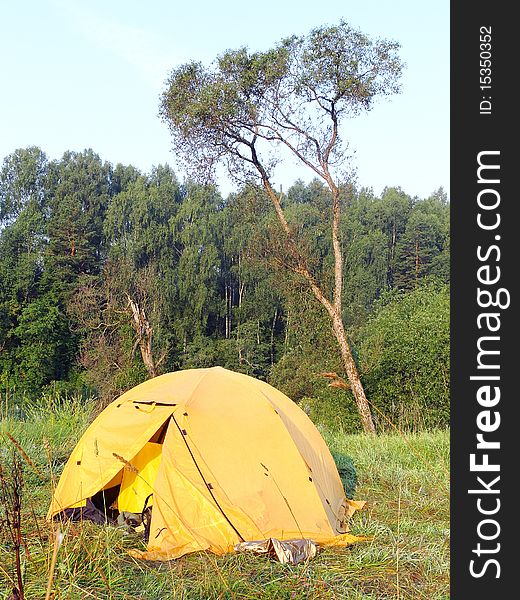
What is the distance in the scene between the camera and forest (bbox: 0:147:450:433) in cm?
2291

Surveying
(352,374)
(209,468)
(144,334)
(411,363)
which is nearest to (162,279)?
(144,334)

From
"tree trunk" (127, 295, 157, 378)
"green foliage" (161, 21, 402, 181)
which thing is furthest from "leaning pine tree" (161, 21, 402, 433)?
"tree trunk" (127, 295, 157, 378)

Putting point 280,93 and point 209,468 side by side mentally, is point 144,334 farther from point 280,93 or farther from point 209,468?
point 209,468

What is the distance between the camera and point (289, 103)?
41.9ft

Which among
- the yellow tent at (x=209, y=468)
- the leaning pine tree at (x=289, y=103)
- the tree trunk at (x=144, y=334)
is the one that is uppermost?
the leaning pine tree at (x=289, y=103)

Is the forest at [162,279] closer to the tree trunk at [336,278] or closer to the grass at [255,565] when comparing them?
the tree trunk at [336,278]

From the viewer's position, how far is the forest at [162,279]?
22.9 metres

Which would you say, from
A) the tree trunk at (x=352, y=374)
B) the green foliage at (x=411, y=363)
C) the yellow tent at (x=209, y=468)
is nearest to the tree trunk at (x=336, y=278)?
the tree trunk at (x=352, y=374)

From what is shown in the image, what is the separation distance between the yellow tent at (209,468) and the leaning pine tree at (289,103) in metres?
7.67

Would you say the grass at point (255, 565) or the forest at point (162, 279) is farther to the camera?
the forest at point (162, 279)

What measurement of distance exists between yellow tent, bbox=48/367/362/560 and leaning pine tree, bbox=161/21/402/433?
7.67 metres

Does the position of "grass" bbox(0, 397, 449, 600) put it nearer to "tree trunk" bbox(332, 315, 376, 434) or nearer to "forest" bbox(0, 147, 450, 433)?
"tree trunk" bbox(332, 315, 376, 434)


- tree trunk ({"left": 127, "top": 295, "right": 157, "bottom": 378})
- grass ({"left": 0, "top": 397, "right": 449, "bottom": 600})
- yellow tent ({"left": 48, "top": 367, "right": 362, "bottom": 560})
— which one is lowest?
grass ({"left": 0, "top": 397, "right": 449, "bottom": 600})

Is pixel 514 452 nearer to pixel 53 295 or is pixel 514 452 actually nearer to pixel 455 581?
pixel 455 581
